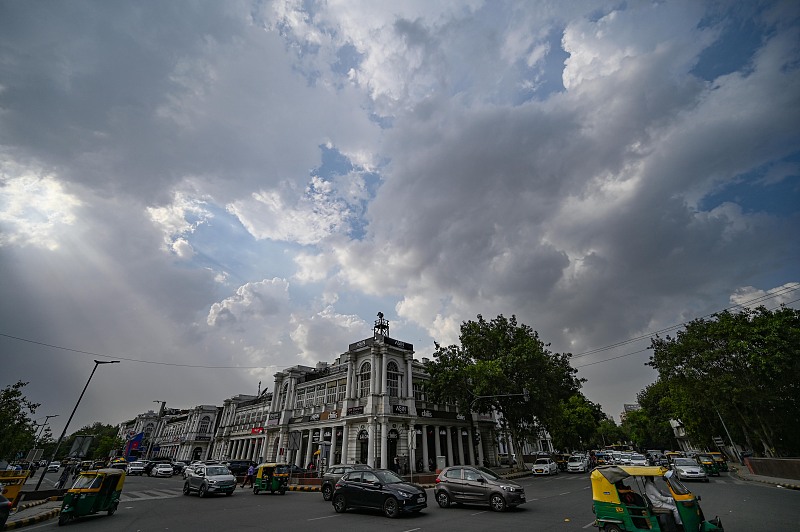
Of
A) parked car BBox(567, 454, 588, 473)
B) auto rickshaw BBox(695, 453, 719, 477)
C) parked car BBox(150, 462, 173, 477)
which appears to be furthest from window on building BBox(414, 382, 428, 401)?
parked car BBox(150, 462, 173, 477)

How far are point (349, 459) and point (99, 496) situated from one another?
84.6 feet

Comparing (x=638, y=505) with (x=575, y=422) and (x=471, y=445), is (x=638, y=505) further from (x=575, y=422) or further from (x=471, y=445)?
(x=575, y=422)

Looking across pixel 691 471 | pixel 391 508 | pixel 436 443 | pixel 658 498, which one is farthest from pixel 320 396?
pixel 658 498

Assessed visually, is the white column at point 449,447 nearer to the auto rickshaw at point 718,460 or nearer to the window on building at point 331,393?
the window on building at point 331,393

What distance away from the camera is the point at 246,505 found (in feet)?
55.9

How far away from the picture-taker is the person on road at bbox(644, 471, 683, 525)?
827 cm

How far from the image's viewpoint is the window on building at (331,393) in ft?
143

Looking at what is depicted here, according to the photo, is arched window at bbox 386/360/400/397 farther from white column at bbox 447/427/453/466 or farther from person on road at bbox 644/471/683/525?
person on road at bbox 644/471/683/525

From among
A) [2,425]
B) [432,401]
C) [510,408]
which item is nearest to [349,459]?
[432,401]

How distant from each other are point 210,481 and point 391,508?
13728 millimetres

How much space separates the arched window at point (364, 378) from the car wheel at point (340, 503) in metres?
24.0

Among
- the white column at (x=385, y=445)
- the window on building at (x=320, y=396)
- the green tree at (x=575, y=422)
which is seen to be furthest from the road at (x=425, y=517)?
the green tree at (x=575, y=422)

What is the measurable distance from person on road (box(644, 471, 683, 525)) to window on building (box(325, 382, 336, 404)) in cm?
3842

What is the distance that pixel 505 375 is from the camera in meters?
35.2
